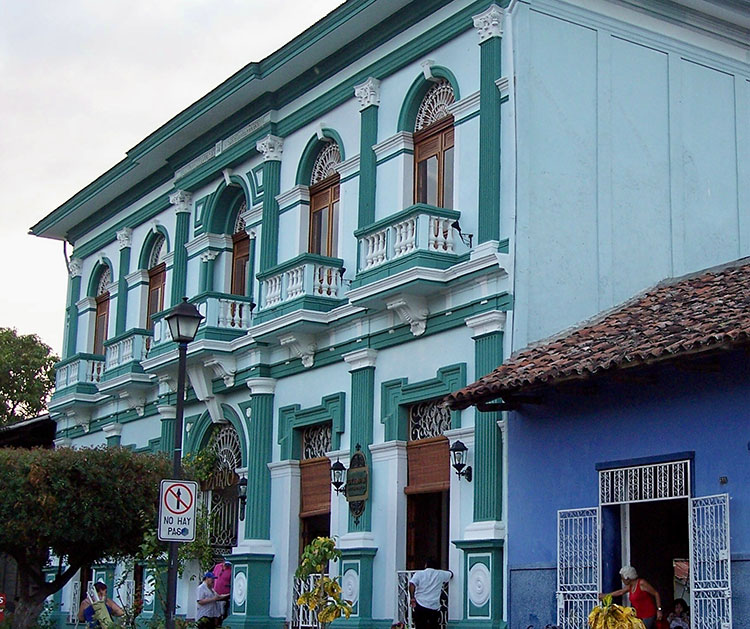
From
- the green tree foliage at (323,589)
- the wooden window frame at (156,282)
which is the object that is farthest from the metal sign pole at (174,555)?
the wooden window frame at (156,282)

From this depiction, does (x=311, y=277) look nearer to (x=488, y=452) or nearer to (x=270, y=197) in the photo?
(x=270, y=197)

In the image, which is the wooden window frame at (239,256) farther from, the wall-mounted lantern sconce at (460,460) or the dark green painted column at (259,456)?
the wall-mounted lantern sconce at (460,460)

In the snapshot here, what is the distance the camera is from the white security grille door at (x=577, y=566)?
44.9 feet

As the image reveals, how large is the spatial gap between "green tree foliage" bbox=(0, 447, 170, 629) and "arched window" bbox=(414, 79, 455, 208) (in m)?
5.49

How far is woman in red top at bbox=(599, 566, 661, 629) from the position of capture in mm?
12906

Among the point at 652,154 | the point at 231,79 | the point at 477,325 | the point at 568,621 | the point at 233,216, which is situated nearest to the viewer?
the point at 568,621

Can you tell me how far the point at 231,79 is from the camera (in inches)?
825

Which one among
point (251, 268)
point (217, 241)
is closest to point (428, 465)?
point (251, 268)

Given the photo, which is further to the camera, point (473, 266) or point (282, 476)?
point (282, 476)

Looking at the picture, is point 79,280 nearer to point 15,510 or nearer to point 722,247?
point 15,510

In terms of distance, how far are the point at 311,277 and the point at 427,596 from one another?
5171 mm

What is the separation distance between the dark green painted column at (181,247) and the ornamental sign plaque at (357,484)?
6.83m

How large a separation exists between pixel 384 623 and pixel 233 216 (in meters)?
8.57

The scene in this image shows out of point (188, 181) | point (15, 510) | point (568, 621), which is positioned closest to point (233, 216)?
point (188, 181)
